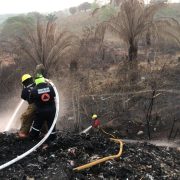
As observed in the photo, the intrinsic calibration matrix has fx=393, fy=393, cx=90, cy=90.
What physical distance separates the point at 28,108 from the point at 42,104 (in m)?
0.41

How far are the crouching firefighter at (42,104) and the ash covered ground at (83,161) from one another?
13.0 inches

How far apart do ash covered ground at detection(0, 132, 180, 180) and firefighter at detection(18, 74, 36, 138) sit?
26 centimetres

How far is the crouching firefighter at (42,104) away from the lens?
8.89 metres

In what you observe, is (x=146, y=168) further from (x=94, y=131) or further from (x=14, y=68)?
(x=14, y=68)

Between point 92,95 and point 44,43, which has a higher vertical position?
point 44,43

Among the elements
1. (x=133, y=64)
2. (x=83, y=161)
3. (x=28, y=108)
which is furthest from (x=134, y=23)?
(x=83, y=161)

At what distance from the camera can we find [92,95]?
16.5 metres

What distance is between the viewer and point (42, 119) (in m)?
9.16

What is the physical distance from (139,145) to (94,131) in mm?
2789

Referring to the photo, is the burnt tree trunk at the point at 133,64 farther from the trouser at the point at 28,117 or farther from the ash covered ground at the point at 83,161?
the trouser at the point at 28,117

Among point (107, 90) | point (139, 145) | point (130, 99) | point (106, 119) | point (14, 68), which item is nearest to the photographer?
point (139, 145)

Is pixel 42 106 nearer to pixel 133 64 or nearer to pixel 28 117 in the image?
pixel 28 117

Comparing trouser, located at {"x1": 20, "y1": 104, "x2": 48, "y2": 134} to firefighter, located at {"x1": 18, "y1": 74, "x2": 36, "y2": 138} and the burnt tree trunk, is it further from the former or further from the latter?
the burnt tree trunk

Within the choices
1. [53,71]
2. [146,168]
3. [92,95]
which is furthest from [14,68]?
[146,168]
